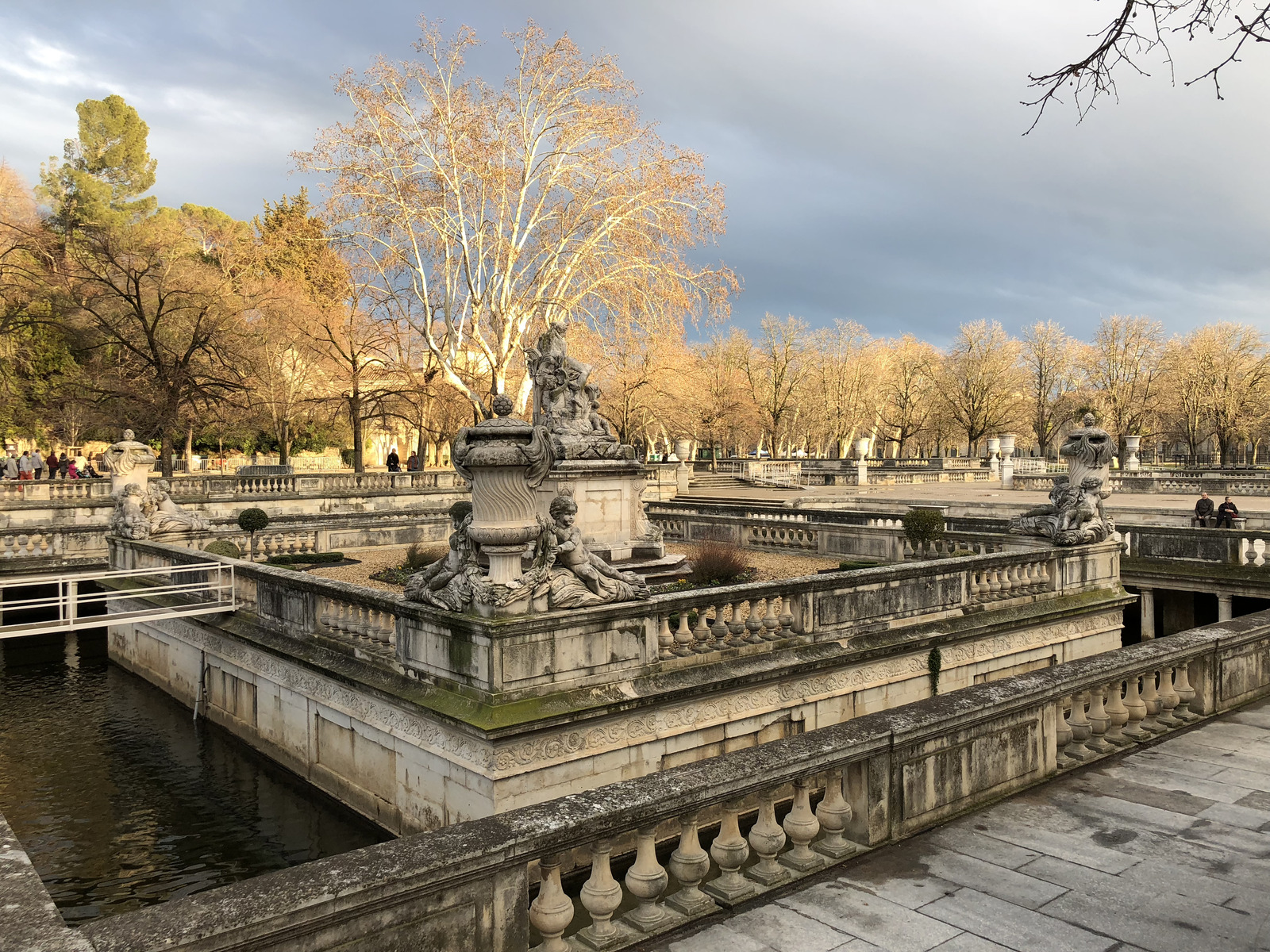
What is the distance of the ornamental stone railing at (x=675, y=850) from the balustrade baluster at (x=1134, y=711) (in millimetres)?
13

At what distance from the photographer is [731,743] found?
8.92 m

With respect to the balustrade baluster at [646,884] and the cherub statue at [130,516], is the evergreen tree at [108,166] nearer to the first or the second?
the cherub statue at [130,516]

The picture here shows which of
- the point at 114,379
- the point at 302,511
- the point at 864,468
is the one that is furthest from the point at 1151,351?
the point at 114,379

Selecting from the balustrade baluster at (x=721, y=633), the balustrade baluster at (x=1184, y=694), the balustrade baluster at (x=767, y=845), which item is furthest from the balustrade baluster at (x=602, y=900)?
the balustrade baluster at (x=1184, y=694)

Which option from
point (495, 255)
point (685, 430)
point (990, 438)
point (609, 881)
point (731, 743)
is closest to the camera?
point (609, 881)

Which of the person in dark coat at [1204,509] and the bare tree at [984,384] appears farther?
the bare tree at [984,384]

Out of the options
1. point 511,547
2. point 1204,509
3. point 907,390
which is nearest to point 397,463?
point 1204,509

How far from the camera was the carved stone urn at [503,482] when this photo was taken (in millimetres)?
7621

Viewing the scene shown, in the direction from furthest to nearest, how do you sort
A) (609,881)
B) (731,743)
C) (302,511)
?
1. (302,511)
2. (731,743)
3. (609,881)

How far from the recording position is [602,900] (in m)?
3.83

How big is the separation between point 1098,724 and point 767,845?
354 cm

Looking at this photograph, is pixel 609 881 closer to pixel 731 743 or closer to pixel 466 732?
pixel 466 732

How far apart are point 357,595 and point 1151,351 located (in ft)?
230

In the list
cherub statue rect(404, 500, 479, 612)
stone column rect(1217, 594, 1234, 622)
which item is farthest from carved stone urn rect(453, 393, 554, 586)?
stone column rect(1217, 594, 1234, 622)
